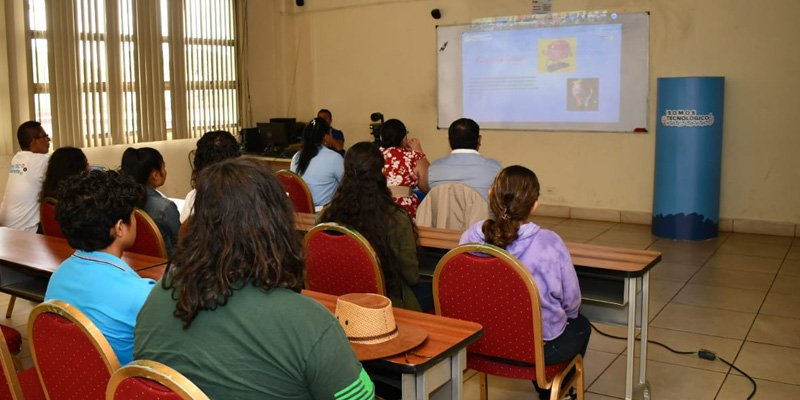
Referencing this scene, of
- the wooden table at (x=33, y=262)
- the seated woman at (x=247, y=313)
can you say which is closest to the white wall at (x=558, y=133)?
the wooden table at (x=33, y=262)

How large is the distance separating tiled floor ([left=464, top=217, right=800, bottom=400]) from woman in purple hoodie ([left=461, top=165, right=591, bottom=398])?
879 millimetres

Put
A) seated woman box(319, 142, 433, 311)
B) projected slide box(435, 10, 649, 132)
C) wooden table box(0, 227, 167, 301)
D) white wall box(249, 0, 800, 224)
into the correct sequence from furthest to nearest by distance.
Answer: projected slide box(435, 10, 649, 132) → white wall box(249, 0, 800, 224) → wooden table box(0, 227, 167, 301) → seated woman box(319, 142, 433, 311)

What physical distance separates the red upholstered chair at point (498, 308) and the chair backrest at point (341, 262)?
347 mm

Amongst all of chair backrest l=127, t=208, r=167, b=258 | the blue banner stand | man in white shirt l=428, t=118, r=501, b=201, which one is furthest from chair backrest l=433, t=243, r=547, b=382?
the blue banner stand

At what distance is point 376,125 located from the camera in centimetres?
899

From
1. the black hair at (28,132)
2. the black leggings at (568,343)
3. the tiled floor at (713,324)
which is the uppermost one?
the black hair at (28,132)

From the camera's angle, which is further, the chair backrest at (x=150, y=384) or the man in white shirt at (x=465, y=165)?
the man in white shirt at (x=465, y=165)

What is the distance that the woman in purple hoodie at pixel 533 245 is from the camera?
2.74 m

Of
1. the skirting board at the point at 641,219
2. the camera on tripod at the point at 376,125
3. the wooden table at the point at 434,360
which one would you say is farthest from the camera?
the camera on tripod at the point at 376,125

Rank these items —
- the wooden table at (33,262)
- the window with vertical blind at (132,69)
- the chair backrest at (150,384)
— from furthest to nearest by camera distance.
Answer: the window with vertical blind at (132,69)
the wooden table at (33,262)
the chair backrest at (150,384)

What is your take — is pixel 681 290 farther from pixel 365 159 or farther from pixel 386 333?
pixel 386 333

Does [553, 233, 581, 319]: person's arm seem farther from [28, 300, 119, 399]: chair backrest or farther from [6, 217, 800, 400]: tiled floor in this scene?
[28, 300, 119, 399]: chair backrest

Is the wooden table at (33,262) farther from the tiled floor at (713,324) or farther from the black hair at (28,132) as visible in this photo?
the black hair at (28,132)

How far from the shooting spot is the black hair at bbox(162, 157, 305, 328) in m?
1.50
